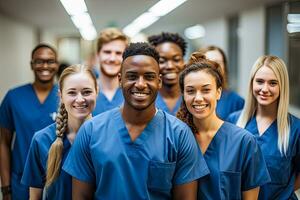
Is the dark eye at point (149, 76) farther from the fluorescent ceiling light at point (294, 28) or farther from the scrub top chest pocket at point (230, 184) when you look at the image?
the fluorescent ceiling light at point (294, 28)

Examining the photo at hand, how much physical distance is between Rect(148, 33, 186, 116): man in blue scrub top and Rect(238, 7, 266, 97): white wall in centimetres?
145

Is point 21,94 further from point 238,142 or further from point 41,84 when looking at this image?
point 238,142

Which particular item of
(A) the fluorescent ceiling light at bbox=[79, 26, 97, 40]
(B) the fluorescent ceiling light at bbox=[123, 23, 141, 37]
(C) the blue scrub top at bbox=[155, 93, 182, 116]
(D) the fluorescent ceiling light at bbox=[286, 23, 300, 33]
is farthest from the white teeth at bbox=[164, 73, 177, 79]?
(A) the fluorescent ceiling light at bbox=[79, 26, 97, 40]

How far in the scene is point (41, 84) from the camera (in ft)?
6.97

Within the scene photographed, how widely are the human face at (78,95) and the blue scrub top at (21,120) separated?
543mm

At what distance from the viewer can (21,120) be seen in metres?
2.02

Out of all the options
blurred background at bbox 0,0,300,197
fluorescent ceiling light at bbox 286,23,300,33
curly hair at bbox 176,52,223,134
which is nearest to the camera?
curly hair at bbox 176,52,223,134

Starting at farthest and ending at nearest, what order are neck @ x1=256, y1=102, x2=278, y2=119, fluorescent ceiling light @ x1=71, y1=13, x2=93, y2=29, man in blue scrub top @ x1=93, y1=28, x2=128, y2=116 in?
fluorescent ceiling light @ x1=71, y1=13, x2=93, y2=29 → man in blue scrub top @ x1=93, y1=28, x2=128, y2=116 → neck @ x1=256, y1=102, x2=278, y2=119

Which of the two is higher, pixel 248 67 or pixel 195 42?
pixel 195 42

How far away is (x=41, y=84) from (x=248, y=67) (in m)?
2.39

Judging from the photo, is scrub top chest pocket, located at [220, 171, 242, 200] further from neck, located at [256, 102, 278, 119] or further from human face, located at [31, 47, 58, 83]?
human face, located at [31, 47, 58, 83]

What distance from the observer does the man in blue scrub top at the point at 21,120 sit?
201 cm

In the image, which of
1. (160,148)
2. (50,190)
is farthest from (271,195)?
(50,190)

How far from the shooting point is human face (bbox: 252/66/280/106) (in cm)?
167
